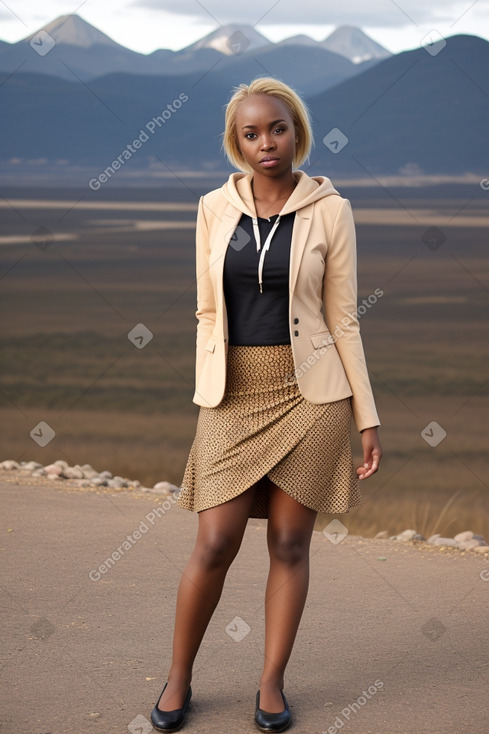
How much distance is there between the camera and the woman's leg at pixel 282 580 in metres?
2.73

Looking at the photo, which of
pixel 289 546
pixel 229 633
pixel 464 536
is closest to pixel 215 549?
pixel 289 546

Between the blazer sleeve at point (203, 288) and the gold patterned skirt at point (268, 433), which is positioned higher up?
the blazer sleeve at point (203, 288)

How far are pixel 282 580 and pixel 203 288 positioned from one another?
Result: 83 centimetres

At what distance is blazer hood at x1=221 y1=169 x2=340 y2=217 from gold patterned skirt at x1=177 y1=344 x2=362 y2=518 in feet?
1.24

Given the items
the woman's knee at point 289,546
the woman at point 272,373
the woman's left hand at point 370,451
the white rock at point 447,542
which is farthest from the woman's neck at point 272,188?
the white rock at point 447,542

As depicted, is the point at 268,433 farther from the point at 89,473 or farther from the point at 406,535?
the point at 89,473

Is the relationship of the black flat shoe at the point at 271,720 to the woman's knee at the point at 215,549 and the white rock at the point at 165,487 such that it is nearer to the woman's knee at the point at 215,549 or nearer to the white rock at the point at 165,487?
the woman's knee at the point at 215,549

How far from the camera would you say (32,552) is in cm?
428

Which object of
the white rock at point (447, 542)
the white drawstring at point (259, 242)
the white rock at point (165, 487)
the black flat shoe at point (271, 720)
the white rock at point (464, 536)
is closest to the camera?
the white drawstring at point (259, 242)

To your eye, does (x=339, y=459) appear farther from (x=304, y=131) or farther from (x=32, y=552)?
(x=32, y=552)

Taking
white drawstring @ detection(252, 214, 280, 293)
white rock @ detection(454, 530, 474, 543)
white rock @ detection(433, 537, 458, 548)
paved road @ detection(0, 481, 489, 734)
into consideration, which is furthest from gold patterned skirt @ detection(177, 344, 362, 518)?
white rock @ detection(454, 530, 474, 543)

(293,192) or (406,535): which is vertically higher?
(293,192)

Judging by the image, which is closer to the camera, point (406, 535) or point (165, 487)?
point (406, 535)

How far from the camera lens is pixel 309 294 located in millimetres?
2678
